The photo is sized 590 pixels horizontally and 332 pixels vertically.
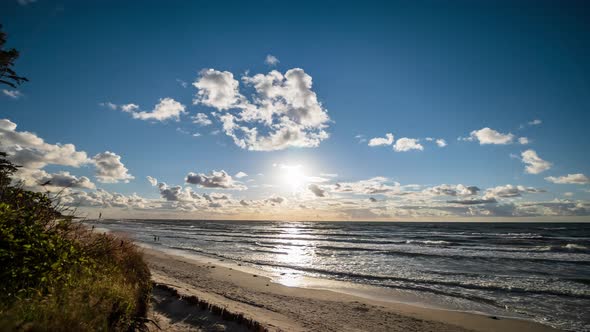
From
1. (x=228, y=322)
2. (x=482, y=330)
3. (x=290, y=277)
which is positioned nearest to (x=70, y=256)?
(x=228, y=322)

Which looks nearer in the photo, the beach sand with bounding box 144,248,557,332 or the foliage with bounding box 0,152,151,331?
the foliage with bounding box 0,152,151,331

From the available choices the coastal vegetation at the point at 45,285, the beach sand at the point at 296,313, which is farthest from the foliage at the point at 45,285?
the beach sand at the point at 296,313

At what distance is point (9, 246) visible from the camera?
4301 millimetres

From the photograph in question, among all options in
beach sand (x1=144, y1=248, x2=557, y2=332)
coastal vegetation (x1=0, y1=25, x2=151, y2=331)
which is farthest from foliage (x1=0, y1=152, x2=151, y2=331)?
beach sand (x1=144, y1=248, x2=557, y2=332)

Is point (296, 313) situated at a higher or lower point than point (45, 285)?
lower

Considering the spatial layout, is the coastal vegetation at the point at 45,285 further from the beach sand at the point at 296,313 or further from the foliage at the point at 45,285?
the beach sand at the point at 296,313

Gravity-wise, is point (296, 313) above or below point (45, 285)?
below

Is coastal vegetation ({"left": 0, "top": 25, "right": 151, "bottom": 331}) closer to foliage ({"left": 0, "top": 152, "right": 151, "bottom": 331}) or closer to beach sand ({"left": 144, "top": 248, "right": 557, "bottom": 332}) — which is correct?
foliage ({"left": 0, "top": 152, "right": 151, "bottom": 331})

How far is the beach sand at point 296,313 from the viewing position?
7.59 m

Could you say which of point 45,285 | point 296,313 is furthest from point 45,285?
point 296,313

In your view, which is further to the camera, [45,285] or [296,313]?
[296,313]

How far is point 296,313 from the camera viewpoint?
1084 centimetres

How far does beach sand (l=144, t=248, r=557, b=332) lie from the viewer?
7586 mm

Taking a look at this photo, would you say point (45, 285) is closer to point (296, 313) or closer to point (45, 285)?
point (45, 285)
